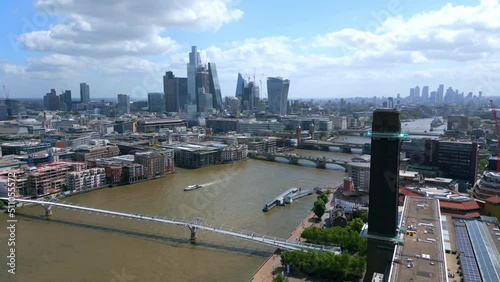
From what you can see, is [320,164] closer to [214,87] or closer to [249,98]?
[214,87]

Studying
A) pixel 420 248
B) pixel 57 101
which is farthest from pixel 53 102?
pixel 420 248

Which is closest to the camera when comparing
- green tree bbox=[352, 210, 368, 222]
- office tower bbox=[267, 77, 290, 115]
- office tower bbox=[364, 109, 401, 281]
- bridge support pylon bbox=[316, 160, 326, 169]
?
office tower bbox=[364, 109, 401, 281]

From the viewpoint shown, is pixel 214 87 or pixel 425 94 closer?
pixel 214 87

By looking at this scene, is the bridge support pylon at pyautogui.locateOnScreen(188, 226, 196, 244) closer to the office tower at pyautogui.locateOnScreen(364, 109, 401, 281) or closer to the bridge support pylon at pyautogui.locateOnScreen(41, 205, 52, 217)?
the office tower at pyautogui.locateOnScreen(364, 109, 401, 281)

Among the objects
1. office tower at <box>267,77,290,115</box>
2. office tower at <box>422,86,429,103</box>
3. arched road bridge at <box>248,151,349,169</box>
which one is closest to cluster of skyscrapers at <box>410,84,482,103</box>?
office tower at <box>422,86,429,103</box>

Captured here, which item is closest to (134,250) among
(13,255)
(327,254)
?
(13,255)

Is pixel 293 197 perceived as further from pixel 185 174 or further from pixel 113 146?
pixel 113 146

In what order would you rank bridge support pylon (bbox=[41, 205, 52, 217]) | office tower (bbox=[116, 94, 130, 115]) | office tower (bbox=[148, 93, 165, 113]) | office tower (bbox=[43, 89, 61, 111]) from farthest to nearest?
office tower (bbox=[43, 89, 61, 111]) < office tower (bbox=[148, 93, 165, 113]) < office tower (bbox=[116, 94, 130, 115]) < bridge support pylon (bbox=[41, 205, 52, 217])
